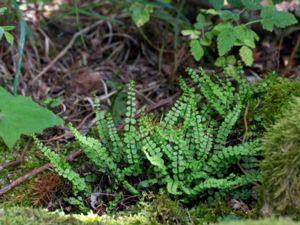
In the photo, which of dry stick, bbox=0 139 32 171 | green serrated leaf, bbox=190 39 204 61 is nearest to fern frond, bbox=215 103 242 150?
green serrated leaf, bbox=190 39 204 61

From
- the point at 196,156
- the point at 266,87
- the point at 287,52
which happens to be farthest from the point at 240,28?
the point at 287,52

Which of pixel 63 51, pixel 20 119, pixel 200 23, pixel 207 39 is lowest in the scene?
pixel 20 119

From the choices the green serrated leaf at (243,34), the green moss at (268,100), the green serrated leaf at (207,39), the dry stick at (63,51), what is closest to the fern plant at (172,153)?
the green moss at (268,100)

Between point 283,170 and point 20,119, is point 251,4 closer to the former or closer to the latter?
point 283,170

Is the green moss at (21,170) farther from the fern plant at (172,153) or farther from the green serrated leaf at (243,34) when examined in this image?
the green serrated leaf at (243,34)

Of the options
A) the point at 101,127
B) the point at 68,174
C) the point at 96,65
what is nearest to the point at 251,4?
the point at 101,127

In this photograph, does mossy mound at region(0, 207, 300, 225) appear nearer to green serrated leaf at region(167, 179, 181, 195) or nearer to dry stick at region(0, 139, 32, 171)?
green serrated leaf at region(167, 179, 181, 195)
